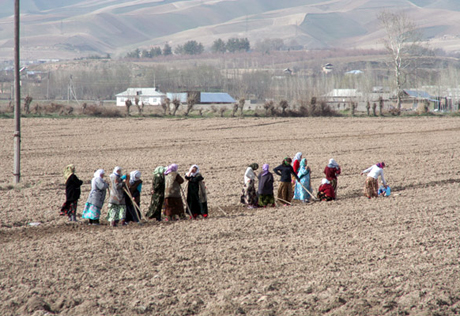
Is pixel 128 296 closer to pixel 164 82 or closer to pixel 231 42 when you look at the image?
pixel 164 82

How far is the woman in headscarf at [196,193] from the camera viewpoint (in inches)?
518

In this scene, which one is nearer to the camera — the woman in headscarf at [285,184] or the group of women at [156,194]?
the group of women at [156,194]

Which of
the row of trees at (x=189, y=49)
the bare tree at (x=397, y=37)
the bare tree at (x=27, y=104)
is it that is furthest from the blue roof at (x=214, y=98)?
the row of trees at (x=189, y=49)

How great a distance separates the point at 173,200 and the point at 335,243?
3847 mm

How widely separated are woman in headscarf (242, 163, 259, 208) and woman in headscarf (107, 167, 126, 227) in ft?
10.7

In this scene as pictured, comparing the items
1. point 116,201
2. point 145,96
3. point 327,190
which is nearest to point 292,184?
point 327,190

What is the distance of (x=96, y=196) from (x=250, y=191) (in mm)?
3919

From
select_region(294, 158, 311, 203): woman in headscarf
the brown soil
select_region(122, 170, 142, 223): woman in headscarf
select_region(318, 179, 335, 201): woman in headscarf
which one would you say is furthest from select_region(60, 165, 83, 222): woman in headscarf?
select_region(318, 179, 335, 201): woman in headscarf

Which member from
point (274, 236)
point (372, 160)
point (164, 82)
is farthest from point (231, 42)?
point (274, 236)

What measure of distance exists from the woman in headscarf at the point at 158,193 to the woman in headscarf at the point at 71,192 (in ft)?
5.15

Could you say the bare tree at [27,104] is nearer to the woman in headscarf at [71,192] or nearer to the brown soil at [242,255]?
the brown soil at [242,255]

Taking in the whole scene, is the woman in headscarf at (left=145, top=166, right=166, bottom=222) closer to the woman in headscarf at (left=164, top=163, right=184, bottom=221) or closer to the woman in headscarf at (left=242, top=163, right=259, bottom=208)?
the woman in headscarf at (left=164, top=163, right=184, bottom=221)

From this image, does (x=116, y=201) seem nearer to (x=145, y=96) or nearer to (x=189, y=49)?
(x=145, y=96)

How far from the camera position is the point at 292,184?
15.6 metres
